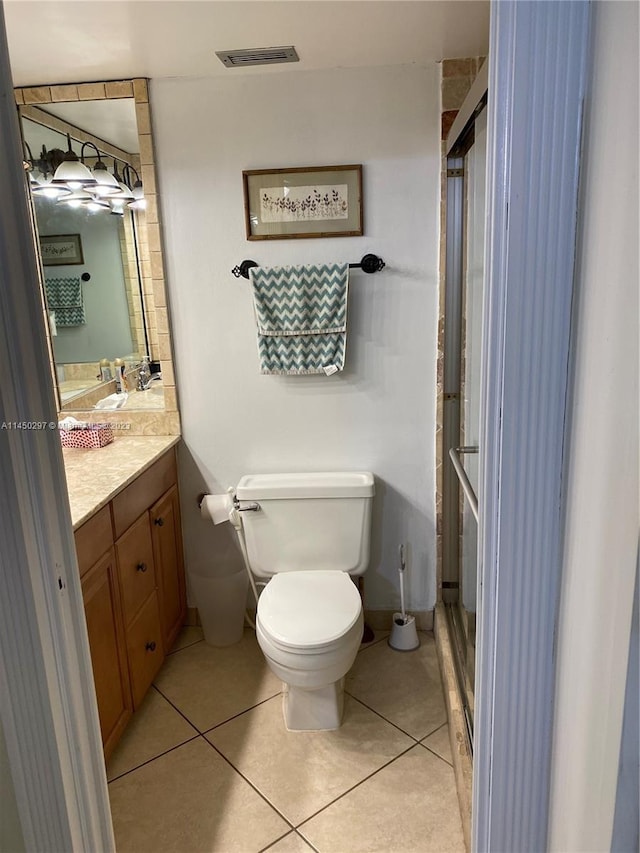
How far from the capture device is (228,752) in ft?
6.84

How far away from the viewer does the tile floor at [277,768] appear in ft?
5.82

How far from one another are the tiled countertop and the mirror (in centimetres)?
20

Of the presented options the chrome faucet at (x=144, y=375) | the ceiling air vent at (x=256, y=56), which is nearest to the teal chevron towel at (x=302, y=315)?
the chrome faucet at (x=144, y=375)

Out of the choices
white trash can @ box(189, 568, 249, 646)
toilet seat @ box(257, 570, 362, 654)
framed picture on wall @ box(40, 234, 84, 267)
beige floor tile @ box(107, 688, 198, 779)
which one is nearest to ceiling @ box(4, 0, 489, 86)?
framed picture on wall @ box(40, 234, 84, 267)

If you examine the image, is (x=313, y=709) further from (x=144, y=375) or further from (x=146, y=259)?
(x=146, y=259)

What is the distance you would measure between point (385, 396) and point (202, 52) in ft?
4.42

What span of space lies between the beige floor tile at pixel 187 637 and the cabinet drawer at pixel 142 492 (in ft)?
2.23

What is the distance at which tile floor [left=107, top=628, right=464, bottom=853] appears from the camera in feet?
5.82

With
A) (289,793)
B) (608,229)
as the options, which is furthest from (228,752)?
(608,229)

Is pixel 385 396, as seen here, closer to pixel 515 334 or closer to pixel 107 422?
pixel 107 422

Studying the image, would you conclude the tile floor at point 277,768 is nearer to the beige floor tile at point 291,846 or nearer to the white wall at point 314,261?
the beige floor tile at point 291,846

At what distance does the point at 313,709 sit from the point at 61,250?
2.00 metres

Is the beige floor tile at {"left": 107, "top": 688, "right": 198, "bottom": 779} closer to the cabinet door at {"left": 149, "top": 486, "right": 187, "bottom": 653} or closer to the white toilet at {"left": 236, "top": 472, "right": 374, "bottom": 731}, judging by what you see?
the cabinet door at {"left": 149, "top": 486, "right": 187, "bottom": 653}

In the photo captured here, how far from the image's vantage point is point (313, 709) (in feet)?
7.09
